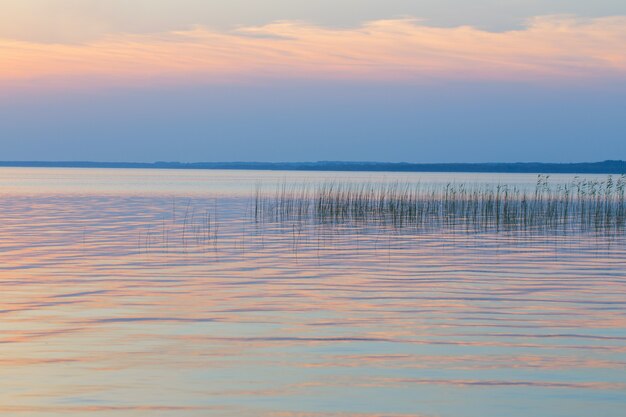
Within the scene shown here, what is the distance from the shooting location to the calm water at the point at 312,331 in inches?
262

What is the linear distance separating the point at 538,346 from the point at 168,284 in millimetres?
5823

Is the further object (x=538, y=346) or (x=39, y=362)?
(x=538, y=346)

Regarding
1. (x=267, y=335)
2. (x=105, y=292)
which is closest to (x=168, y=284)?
(x=105, y=292)

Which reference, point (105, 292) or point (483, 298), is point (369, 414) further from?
point (105, 292)

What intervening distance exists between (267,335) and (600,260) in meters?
9.29

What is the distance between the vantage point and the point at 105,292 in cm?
1194

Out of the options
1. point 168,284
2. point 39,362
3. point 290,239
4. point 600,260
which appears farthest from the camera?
point 290,239

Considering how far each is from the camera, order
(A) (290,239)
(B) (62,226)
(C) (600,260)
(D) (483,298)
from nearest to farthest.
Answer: (D) (483,298) → (C) (600,260) → (A) (290,239) → (B) (62,226)

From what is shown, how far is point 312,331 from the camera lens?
9211 millimetres

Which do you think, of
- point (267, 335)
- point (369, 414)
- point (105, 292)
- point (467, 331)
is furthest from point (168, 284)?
point (369, 414)

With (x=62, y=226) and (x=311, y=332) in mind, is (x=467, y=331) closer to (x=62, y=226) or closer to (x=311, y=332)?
(x=311, y=332)

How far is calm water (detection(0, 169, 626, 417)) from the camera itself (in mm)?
6648

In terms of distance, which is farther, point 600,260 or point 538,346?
point 600,260

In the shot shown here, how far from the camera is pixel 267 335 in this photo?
901 centimetres
